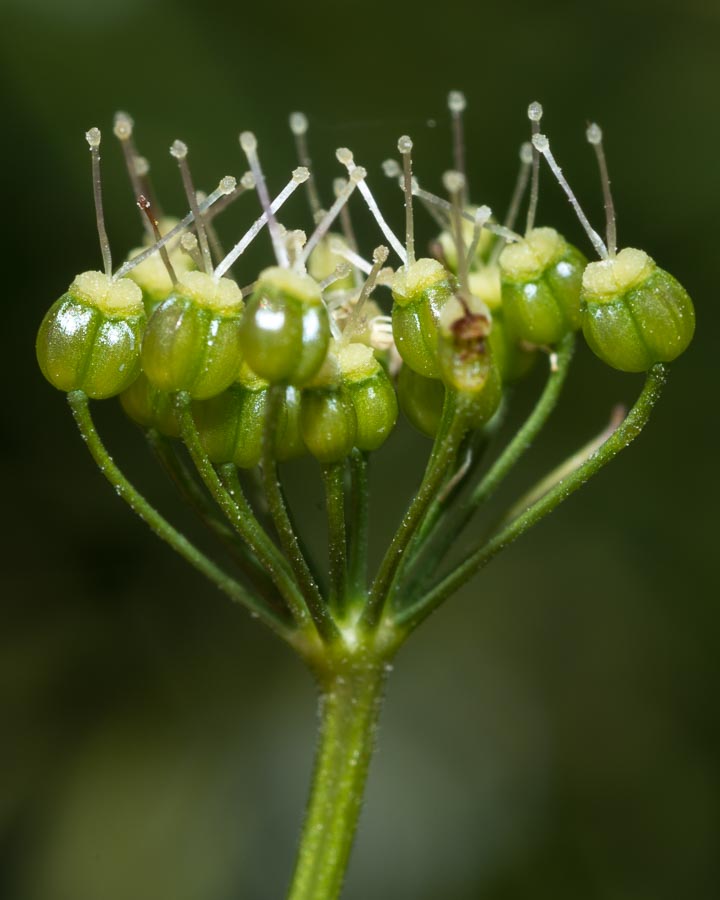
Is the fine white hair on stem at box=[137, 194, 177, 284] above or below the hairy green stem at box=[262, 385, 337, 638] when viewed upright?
above

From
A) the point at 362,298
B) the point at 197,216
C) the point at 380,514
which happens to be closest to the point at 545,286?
the point at 362,298

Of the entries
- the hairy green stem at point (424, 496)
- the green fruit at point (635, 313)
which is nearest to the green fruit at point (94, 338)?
the hairy green stem at point (424, 496)

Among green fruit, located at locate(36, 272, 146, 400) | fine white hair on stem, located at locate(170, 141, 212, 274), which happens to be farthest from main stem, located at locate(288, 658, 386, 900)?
fine white hair on stem, located at locate(170, 141, 212, 274)

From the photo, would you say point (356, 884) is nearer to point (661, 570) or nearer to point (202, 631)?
point (202, 631)

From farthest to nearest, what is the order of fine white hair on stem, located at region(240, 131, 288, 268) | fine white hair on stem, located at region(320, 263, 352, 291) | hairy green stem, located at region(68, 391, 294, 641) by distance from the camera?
fine white hair on stem, located at region(320, 263, 352, 291) < hairy green stem, located at region(68, 391, 294, 641) < fine white hair on stem, located at region(240, 131, 288, 268)

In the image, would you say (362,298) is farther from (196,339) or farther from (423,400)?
(196,339)

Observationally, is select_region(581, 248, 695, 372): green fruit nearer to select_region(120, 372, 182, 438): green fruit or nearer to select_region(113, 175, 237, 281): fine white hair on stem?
select_region(113, 175, 237, 281): fine white hair on stem

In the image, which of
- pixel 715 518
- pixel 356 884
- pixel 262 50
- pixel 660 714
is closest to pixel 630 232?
pixel 715 518
